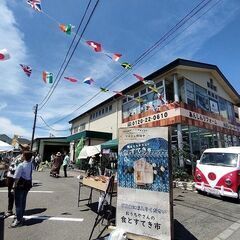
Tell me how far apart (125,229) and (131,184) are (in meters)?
0.85

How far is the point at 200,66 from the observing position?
17.8 m

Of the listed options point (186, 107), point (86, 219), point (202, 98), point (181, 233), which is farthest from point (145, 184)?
point (202, 98)

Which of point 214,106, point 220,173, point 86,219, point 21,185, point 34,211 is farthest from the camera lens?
point 214,106

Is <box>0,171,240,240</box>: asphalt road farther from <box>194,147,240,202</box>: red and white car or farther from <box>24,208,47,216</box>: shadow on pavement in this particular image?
<box>194,147,240,202</box>: red and white car

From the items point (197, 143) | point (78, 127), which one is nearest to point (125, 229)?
point (197, 143)

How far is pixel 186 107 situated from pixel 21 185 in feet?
37.9

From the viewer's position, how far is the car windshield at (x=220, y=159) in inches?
384

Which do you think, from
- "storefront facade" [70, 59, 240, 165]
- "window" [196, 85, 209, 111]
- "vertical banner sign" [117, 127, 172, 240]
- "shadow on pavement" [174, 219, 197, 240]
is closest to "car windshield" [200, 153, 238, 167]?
"storefront facade" [70, 59, 240, 165]

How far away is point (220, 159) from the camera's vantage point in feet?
33.6

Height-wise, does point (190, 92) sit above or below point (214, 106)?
above

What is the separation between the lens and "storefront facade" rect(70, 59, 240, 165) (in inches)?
606

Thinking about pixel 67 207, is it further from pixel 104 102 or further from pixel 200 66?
pixel 104 102

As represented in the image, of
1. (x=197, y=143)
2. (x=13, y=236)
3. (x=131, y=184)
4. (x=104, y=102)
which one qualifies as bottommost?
(x=13, y=236)

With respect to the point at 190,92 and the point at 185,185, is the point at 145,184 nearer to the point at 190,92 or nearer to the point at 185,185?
the point at 185,185
